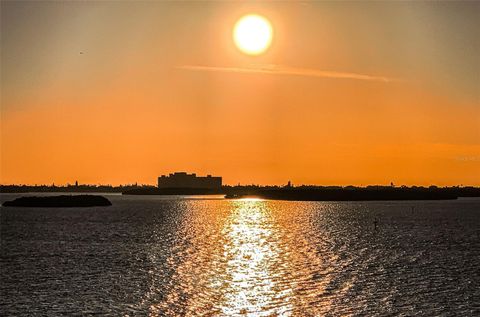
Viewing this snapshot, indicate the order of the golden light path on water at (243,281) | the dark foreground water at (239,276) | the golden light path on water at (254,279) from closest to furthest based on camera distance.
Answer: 1. the golden light path on water at (243,281)
2. the golden light path on water at (254,279)
3. the dark foreground water at (239,276)

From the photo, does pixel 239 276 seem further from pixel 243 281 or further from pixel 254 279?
pixel 243 281

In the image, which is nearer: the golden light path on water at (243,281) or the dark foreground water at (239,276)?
the golden light path on water at (243,281)

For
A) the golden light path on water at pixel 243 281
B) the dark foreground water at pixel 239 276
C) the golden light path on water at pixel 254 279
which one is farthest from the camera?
the dark foreground water at pixel 239 276

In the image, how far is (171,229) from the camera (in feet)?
393

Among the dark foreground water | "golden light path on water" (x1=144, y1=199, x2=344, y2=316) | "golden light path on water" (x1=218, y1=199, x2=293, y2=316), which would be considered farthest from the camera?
the dark foreground water

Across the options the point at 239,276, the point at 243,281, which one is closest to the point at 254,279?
the point at 243,281

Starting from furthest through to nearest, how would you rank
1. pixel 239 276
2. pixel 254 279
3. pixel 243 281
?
pixel 239 276
pixel 254 279
pixel 243 281

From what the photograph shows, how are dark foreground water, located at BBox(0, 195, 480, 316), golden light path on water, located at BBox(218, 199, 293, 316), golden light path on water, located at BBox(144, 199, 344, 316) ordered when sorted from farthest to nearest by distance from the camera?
dark foreground water, located at BBox(0, 195, 480, 316)
golden light path on water, located at BBox(218, 199, 293, 316)
golden light path on water, located at BBox(144, 199, 344, 316)

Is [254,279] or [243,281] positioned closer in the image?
[243,281]

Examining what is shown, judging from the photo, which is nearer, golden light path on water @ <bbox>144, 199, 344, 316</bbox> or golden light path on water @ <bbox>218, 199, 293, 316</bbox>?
golden light path on water @ <bbox>144, 199, 344, 316</bbox>

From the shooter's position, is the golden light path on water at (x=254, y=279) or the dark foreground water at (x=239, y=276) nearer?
the golden light path on water at (x=254, y=279)

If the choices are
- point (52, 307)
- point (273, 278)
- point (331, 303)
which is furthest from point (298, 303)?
point (52, 307)

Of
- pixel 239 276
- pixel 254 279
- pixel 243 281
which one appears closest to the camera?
pixel 243 281

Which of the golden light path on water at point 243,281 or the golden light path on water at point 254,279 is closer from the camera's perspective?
the golden light path on water at point 243,281
